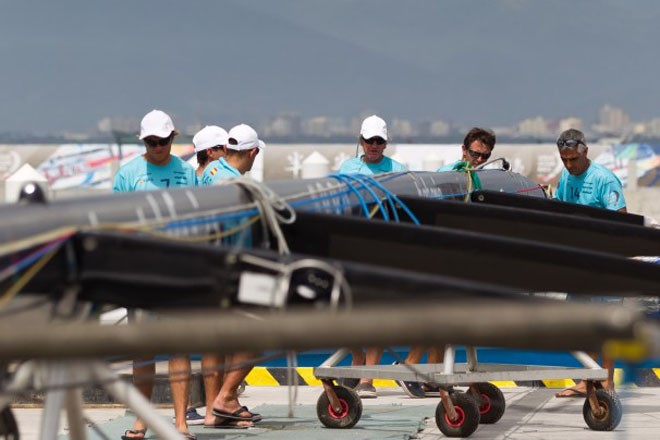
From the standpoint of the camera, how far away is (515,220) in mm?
6617

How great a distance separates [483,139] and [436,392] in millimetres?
1984

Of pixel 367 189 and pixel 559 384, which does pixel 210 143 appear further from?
pixel 559 384

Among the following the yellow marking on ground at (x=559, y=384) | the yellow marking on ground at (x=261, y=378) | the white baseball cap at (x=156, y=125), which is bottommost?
the yellow marking on ground at (x=261, y=378)

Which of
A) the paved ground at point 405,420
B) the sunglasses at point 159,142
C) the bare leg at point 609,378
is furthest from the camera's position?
the bare leg at point 609,378

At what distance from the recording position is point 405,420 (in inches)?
378

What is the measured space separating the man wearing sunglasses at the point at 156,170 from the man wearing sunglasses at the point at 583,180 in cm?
289

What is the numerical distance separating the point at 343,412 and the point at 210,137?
2.10 meters

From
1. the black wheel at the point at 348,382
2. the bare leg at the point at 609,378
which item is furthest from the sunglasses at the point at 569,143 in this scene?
the black wheel at the point at 348,382

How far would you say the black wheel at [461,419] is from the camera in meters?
8.80

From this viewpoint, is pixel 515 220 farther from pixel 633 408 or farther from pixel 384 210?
pixel 633 408

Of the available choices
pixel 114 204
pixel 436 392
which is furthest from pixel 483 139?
pixel 114 204

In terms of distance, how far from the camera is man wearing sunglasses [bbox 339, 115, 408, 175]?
10812mm

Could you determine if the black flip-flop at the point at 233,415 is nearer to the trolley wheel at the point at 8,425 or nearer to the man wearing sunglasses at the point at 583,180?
the man wearing sunglasses at the point at 583,180

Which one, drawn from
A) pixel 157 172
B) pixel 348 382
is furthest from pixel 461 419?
pixel 157 172
